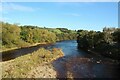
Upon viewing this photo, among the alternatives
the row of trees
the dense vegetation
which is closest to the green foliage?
the row of trees

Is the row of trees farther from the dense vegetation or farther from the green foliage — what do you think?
the dense vegetation

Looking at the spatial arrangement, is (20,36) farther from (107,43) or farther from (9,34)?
(107,43)

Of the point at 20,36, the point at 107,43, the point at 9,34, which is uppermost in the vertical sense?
the point at 9,34

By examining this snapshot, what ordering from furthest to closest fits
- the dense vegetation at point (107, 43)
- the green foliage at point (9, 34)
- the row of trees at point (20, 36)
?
1. the row of trees at point (20, 36)
2. the green foliage at point (9, 34)
3. the dense vegetation at point (107, 43)

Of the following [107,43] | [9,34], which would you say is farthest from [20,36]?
[107,43]

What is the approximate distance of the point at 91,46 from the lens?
230 feet

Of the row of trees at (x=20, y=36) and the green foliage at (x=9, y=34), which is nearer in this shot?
the green foliage at (x=9, y=34)

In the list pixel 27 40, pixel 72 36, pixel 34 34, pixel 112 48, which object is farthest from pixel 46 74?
pixel 72 36

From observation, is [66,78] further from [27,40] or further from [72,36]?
[72,36]

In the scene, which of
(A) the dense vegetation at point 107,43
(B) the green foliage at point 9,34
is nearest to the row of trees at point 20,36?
(B) the green foliage at point 9,34

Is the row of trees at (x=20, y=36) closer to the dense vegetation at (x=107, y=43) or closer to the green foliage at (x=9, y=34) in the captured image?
the green foliage at (x=9, y=34)

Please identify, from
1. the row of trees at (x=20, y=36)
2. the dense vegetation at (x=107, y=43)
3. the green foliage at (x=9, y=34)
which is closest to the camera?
the dense vegetation at (x=107, y=43)

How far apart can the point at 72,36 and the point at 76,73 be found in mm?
136772

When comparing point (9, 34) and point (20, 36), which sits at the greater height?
point (9, 34)
